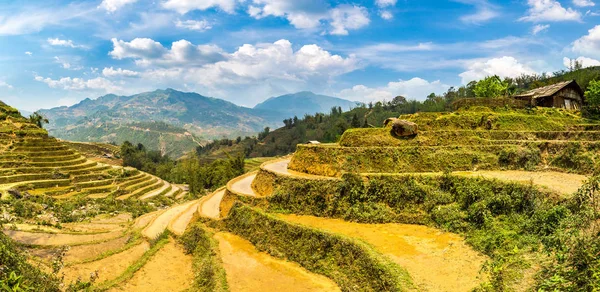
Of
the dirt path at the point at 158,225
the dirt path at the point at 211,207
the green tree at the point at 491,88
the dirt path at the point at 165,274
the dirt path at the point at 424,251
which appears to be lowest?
the dirt path at the point at 165,274

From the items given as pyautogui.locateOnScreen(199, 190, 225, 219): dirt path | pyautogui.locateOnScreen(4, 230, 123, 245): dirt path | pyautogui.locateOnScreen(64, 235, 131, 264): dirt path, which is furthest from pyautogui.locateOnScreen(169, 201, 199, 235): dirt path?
pyautogui.locateOnScreen(4, 230, 123, 245): dirt path

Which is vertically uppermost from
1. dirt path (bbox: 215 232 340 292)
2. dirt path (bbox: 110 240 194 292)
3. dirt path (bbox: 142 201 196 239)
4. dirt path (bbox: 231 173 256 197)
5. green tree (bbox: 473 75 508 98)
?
green tree (bbox: 473 75 508 98)

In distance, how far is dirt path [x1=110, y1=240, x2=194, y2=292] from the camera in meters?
16.8

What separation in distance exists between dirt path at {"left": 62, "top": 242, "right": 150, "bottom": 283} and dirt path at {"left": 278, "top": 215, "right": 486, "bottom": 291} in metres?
10.6

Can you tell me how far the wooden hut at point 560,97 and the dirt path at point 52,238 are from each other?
135 ft

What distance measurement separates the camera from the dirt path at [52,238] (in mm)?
22891

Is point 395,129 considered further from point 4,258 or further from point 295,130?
point 295,130

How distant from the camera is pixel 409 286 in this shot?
11.6 metres

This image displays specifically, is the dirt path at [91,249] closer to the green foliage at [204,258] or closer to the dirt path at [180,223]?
the dirt path at [180,223]

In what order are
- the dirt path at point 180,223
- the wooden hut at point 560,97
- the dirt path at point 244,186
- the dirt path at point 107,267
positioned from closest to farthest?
the dirt path at point 107,267 < the dirt path at point 180,223 < the dirt path at point 244,186 < the wooden hut at point 560,97

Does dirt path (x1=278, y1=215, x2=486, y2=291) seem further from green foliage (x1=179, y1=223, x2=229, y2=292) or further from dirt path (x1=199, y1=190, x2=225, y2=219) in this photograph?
dirt path (x1=199, y1=190, x2=225, y2=219)

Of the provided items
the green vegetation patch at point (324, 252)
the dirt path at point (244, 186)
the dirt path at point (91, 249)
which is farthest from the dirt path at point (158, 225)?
the green vegetation patch at point (324, 252)

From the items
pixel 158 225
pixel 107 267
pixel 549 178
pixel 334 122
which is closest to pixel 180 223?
pixel 158 225

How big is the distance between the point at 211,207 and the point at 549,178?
24.1m
